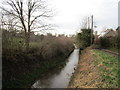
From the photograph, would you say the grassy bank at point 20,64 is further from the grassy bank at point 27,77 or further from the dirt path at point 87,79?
the dirt path at point 87,79

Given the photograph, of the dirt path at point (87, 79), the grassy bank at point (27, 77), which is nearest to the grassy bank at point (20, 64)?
the grassy bank at point (27, 77)

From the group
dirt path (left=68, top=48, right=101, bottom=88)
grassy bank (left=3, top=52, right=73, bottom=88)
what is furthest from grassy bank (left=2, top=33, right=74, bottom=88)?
dirt path (left=68, top=48, right=101, bottom=88)

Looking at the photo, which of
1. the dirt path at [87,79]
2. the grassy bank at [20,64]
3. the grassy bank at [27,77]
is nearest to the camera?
the dirt path at [87,79]

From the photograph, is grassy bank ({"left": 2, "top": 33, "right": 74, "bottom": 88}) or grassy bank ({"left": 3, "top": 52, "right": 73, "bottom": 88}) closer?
grassy bank ({"left": 3, "top": 52, "right": 73, "bottom": 88})

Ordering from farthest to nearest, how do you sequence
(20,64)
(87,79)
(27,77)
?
(20,64) < (27,77) < (87,79)

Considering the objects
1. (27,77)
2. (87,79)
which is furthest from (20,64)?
(87,79)

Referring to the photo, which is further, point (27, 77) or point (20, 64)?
point (20, 64)

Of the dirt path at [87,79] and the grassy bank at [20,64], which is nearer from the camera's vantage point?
the dirt path at [87,79]

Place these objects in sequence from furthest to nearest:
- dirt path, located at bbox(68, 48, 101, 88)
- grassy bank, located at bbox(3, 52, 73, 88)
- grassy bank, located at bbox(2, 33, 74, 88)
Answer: grassy bank, located at bbox(2, 33, 74, 88), grassy bank, located at bbox(3, 52, 73, 88), dirt path, located at bbox(68, 48, 101, 88)

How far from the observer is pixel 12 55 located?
11969 mm

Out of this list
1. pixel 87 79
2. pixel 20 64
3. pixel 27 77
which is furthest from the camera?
pixel 20 64

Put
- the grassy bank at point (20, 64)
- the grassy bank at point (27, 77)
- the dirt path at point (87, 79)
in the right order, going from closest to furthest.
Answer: the dirt path at point (87, 79) < the grassy bank at point (27, 77) < the grassy bank at point (20, 64)

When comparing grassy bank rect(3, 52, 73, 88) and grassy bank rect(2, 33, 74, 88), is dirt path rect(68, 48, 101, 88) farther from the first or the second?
grassy bank rect(2, 33, 74, 88)

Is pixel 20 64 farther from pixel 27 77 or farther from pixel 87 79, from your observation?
pixel 87 79
